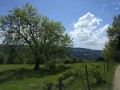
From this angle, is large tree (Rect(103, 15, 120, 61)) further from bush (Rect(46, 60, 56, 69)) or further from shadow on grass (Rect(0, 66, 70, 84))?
shadow on grass (Rect(0, 66, 70, 84))

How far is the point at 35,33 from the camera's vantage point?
53.6m

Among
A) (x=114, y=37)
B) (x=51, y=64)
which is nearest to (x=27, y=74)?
(x=51, y=64)

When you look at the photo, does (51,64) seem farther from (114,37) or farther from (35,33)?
(114,37)

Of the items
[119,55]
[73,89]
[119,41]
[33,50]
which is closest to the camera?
[73,89]

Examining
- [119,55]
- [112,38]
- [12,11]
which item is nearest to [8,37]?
[12,11]

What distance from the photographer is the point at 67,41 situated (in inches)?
2163

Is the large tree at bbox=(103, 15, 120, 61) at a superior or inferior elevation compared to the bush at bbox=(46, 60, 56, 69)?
superior

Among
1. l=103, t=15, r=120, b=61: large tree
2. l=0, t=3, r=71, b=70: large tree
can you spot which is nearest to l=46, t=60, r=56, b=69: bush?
l=0, t=3, r=71, b=70: large tree

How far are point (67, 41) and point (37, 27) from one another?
6.35 m

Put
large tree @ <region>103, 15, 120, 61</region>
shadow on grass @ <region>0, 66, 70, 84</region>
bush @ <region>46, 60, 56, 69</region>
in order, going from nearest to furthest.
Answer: shadow on grass @ <region>0, 66, 70, 84</region> → bush @ <region>46, 60, 56, 69</region> → large tree @ <region>103, 15, 120, 61</region>

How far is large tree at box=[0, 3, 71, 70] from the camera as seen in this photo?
172 feet

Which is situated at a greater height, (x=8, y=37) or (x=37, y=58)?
(x=8, y=37)

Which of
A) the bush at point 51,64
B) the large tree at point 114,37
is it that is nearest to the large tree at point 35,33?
the bush at point 51,64

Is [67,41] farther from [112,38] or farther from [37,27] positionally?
[112,38]
